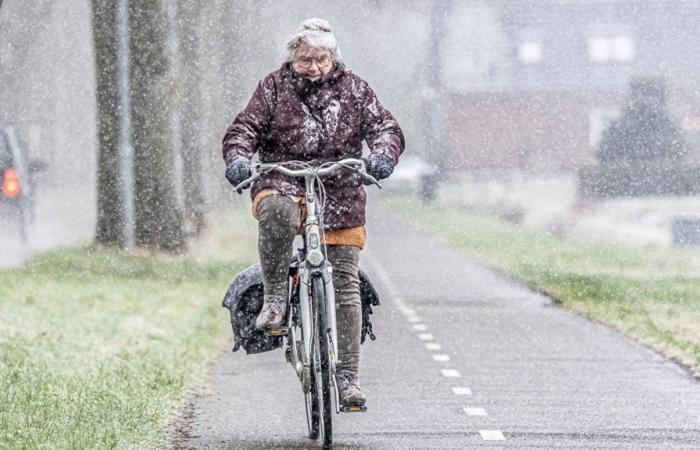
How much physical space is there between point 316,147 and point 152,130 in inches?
608

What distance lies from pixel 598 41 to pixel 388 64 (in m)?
9.47

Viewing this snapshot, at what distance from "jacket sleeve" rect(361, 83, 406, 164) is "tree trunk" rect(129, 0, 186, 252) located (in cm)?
1524

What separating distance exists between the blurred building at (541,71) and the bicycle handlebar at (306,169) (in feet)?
201

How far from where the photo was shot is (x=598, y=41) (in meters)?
75.2

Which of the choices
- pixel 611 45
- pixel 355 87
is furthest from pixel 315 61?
pixel 611 45

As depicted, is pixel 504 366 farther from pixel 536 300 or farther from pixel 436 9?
pixel 436 9

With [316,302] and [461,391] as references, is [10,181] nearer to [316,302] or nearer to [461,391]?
[461,391]

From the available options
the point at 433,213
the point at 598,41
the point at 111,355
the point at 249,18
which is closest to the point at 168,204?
the point at 111,355

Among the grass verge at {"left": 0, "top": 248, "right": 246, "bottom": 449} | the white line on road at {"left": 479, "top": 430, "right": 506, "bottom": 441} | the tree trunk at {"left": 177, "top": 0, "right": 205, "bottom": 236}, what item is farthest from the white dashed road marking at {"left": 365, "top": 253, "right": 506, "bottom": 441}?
the tree trunk at {"left": 177, "top": 0, "right": 205, "bottom": 236}

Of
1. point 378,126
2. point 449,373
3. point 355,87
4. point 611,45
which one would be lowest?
point 611,45

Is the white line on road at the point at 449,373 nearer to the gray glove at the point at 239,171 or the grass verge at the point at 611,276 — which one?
the grass verge at the point at 611,276

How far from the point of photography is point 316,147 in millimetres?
8172

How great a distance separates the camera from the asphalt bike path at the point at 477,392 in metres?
8.70

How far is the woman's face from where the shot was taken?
813cm
